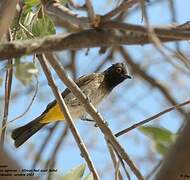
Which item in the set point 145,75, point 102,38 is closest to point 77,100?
point 145,75

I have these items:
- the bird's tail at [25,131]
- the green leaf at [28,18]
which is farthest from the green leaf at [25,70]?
the bird's tail at [25,131]

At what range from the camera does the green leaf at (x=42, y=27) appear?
275cm

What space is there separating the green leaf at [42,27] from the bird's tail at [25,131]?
2.27 m

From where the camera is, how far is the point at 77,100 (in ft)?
18.2

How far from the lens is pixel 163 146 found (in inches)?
94.1

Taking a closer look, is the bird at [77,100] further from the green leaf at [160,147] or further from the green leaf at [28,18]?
the green leaf at [160,147]

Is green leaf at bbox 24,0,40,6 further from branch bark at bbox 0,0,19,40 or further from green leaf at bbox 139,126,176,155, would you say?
branch bark at bbox 0,0,19,40

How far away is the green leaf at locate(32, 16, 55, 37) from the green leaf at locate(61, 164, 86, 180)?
85cm

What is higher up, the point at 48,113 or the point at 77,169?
the point at 77,169

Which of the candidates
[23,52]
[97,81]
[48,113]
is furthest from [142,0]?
[97,81]

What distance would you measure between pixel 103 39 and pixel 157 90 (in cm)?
501

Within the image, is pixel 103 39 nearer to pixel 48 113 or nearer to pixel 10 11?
pixel 10 11

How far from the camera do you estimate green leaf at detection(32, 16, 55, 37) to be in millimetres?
2745

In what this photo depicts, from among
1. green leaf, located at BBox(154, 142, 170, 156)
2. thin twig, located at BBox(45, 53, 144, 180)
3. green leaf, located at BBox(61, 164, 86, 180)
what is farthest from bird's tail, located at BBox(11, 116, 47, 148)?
green leaf, located at BBox(154, 142, 170, 156)
